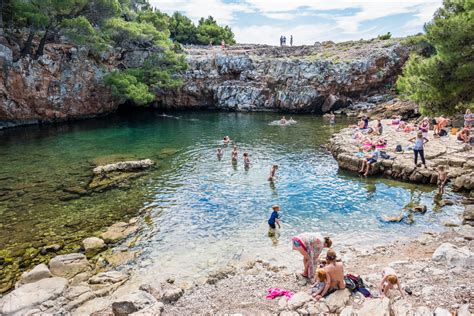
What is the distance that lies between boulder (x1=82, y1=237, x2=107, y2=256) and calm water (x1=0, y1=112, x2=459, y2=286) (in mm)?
584

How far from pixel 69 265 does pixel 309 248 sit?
8621 mm

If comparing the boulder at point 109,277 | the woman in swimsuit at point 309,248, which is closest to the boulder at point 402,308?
the woman in swimsuit at point 309,248

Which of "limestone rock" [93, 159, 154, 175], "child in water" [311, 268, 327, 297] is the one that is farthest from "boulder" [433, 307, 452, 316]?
"limestone rock" [93, 159, 154, 175]

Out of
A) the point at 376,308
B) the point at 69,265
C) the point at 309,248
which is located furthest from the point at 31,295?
the point at 376,308

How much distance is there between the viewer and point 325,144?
3009 centimetres

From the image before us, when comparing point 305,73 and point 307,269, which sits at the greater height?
point 305,73

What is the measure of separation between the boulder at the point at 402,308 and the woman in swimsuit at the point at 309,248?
264cm

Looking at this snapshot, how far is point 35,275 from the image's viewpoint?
11.4 m

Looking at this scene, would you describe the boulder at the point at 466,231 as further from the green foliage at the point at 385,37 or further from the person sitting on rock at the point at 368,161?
the green foliage at the point at 385,37

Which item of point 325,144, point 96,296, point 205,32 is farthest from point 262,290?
point 205,32

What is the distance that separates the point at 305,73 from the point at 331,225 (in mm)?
41409

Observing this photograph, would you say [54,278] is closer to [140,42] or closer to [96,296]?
[96,296]

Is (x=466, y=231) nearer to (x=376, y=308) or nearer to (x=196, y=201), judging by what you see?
(x=376, y=308)

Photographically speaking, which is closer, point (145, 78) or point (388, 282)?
point (388, 282)
